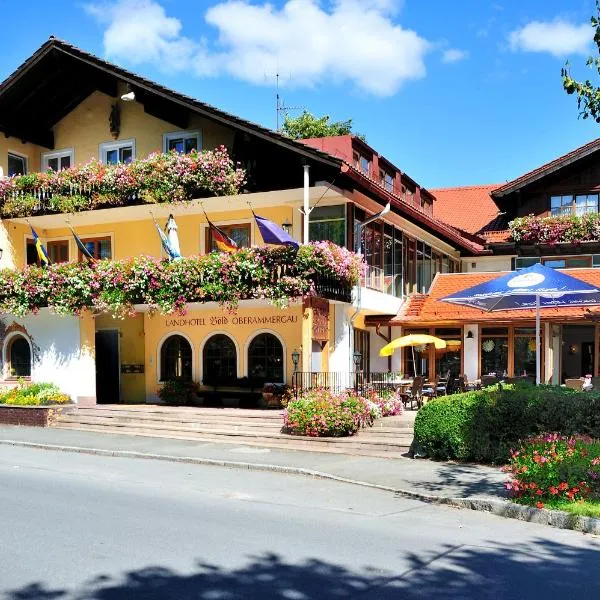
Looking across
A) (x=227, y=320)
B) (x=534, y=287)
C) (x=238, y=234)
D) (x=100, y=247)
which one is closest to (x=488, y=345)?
(x=227, y=320)

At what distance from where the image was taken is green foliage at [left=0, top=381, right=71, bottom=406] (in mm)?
19609

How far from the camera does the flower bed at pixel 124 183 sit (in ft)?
63.3

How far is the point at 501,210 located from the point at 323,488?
72.7ft

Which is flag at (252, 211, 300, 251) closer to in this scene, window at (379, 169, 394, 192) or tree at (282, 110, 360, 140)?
window at (379, 169, 394, 192)

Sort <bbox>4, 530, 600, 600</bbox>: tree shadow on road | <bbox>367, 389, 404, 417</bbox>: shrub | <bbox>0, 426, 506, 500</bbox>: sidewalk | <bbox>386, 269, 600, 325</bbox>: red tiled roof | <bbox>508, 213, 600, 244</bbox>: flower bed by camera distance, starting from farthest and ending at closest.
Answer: <bbox>508, 213, 600, 244</bbox>: flower bed, <bbox>386, 269, 600, 325</bbox>: red tiled roof, <bbox>367, 389, 404, 417</bbox>: shrub, <bbox>0, 426, 506, 500</bbox>: sidewalk, <bbox>4, 530, 600, 600</bbox>: tree shadow on road

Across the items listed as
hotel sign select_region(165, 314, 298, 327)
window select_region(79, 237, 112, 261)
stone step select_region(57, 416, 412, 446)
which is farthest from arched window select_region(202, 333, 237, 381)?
window select_region(79, 237, 112, 261)

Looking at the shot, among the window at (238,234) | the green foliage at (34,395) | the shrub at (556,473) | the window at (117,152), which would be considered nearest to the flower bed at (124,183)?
the window at (117,152)

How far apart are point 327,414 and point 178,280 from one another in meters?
5.47

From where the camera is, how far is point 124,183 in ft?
66.3

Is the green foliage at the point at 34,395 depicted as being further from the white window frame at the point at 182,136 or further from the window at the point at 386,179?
the window at the point at 386,179

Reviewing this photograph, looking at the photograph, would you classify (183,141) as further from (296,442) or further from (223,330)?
(296,442)

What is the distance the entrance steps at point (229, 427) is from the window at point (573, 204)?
43.8 feet

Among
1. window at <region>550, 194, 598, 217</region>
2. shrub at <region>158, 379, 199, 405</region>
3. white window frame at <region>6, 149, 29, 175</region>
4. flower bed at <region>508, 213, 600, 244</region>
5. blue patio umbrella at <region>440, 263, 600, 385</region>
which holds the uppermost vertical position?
white window frame at <region>6, 149, 29, 175</region>

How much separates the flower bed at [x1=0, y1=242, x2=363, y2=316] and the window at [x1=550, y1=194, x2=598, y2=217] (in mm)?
12413
